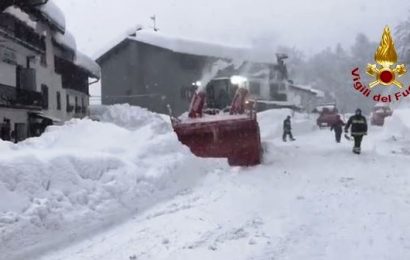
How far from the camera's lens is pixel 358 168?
13922 millimetres

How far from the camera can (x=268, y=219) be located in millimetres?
7766

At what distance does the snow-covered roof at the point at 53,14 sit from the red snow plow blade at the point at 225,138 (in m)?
14.6

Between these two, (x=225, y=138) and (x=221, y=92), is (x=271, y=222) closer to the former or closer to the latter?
(x=225, y=138)

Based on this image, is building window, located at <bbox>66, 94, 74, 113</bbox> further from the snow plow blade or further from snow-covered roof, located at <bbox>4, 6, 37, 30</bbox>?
the snow plow blade

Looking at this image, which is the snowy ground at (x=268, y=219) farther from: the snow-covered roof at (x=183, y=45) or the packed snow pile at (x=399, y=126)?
the snow-covered roof at (x=183, y=45)

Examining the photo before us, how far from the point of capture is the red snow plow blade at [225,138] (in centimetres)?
1446

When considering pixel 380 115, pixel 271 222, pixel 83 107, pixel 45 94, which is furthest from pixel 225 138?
pixel 83 107

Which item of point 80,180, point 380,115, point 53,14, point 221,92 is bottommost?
point 80,180

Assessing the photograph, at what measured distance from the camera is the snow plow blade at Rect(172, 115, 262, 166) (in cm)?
1446

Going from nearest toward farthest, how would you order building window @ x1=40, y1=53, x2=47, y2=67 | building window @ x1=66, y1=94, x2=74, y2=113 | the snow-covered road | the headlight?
the snow-covered road < the headlight < building window @ x1=40, y1=53, x2=47, y2=67 < building window @ x1=66, y1=94, x2=74, y2=113

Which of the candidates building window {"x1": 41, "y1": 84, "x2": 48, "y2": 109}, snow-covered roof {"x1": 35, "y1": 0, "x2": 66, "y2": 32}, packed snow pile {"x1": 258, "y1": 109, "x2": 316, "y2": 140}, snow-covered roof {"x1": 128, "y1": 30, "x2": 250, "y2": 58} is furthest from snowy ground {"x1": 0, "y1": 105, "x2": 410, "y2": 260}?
snow-covered roof {"x1": 128, "y1": 30, "x2": 250, "y2": 58}

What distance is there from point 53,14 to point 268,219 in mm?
23459

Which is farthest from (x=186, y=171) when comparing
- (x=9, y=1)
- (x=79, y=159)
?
(x=9, y=1)

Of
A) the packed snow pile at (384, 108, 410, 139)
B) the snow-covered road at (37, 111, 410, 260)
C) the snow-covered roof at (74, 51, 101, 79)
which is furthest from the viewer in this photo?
the snow-covered roof at (74, 51, 101, 79)
